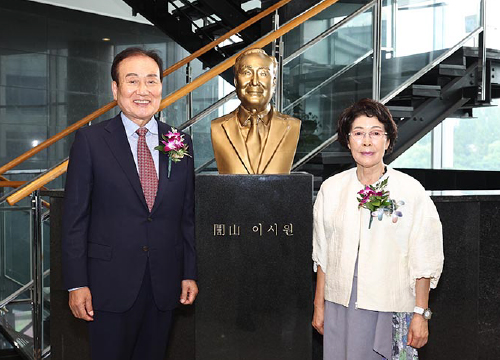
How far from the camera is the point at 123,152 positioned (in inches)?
96.5

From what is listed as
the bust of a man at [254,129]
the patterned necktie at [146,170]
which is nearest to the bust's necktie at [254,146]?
the bust of a man at [254,129]

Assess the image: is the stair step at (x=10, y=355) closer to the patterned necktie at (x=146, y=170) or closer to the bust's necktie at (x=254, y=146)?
the bust's necktie at (x=254, y=146)

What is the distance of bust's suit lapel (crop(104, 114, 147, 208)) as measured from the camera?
2.42 meters

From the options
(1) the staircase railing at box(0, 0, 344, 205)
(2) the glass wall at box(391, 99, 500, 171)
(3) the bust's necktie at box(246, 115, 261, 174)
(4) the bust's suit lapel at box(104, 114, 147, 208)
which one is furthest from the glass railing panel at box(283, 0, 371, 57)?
(2) the glass wall at box(391, 99, 500, 171)

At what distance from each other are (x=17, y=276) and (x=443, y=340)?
4.59 m

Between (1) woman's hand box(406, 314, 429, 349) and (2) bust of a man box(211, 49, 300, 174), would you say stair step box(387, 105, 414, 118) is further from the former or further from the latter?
(1) woman's hand box(406, 314, 429, 349)

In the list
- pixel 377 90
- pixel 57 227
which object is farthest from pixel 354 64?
pixel 57 227

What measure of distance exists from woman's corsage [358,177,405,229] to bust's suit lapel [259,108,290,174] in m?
0.81

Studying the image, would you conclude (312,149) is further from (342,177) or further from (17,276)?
(17,276)

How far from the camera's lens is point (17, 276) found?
21.3 ft

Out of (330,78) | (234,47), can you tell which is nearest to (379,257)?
(330,78)

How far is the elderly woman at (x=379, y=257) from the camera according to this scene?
93.8 inches

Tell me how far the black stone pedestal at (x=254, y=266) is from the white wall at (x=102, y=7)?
5.82 metres

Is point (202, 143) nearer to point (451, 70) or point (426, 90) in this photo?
point (426, 90)
